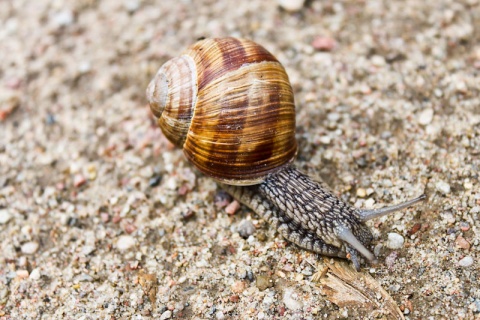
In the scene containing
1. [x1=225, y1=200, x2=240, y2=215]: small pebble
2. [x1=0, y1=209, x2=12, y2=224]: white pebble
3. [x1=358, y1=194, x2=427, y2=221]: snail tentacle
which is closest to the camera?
[x1=358, y1=194, x2=427, y2=221]: snail tentacle

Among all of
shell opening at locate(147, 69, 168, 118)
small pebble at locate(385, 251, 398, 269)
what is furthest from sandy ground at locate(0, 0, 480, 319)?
shell opening at locate(147, 69, 168, 118)

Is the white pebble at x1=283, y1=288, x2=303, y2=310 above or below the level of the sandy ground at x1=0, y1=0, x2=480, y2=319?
below

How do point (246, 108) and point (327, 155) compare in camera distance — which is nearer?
point (246, 108)

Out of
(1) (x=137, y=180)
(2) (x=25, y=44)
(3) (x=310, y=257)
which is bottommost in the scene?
(3) (x=310, y=257)

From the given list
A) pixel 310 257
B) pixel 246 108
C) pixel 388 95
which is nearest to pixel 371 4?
pixel 388 95

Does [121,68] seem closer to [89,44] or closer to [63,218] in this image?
[89,44]

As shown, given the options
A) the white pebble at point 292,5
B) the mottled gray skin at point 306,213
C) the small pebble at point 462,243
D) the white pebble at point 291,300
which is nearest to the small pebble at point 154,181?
the mottled gray skin at point 306,213

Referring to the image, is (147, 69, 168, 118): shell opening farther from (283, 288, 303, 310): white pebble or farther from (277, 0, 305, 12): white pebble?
(277, 0, 305, 12): white pebble

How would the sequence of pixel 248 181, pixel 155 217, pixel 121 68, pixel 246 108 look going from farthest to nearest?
pixel 121 68, pixel 155 217, pixel 248 181, pixel 246 108

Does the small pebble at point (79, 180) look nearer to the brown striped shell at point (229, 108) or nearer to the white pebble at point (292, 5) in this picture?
the brown striped shell at point (229, 108)
